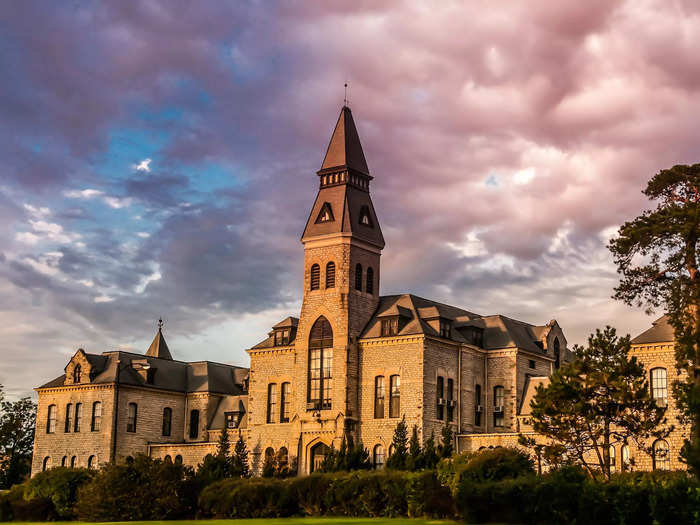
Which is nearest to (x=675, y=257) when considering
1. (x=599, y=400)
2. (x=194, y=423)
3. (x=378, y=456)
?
(x=599, y=400)

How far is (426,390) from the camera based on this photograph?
61062 millimetres

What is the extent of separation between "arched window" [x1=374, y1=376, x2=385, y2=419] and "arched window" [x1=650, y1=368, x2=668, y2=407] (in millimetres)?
16633

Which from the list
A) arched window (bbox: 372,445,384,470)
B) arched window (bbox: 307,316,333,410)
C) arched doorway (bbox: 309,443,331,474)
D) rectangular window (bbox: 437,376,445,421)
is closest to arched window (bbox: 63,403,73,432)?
arched window (bbox: 307,316,333,410)

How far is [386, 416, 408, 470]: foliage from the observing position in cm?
5688

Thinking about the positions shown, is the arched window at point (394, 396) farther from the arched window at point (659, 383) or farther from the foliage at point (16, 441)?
the foliage at point (16, 441)

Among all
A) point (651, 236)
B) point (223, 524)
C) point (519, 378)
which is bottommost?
point (223, 524)

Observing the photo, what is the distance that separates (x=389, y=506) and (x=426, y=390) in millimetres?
19214

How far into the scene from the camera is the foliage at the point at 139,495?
155 ft

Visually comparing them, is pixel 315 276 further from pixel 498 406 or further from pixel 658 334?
pixel 658 334

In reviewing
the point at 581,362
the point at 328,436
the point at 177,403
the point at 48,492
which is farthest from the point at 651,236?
the point at 177,403

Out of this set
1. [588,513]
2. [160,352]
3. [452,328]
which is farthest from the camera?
[160,352]

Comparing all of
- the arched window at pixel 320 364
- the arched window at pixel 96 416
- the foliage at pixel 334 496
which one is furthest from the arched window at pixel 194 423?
the foliage at pixel 334 496

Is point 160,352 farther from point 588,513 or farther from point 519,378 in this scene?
point 588,513

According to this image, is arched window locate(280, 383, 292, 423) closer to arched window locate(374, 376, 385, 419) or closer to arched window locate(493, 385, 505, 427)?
arched window locate(374, 376, 385, 419)
